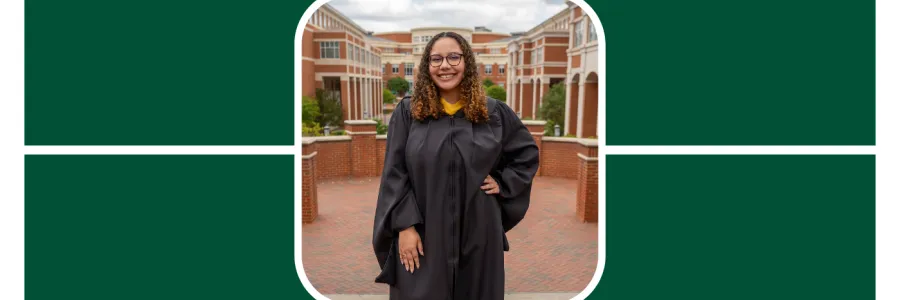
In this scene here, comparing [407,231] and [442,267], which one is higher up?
[407,231]

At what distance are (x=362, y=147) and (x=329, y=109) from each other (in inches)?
23.7

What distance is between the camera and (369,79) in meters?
3.83

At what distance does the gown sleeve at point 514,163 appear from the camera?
8.41 ft

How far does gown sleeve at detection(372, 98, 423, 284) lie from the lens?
241 cm

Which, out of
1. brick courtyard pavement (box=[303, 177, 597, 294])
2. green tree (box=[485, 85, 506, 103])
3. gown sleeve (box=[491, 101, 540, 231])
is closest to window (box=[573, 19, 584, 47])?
green tree (box=[485, 85, 506, 103])

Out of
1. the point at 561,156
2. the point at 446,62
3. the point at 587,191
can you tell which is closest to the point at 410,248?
the point at 446,62

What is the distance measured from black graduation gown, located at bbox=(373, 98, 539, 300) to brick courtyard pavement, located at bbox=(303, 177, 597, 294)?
989 millimetres

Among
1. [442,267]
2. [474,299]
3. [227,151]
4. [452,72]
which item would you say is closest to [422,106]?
[452,72]

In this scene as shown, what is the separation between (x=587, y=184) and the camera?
12.3ft

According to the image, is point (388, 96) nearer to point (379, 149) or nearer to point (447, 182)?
point (379, 149)

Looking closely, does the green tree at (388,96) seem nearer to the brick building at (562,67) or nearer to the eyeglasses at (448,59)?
the brick building at (562,67)

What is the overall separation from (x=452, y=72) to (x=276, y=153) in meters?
1.28

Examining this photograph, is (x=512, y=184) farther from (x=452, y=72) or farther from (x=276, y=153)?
(x=276, y=153)

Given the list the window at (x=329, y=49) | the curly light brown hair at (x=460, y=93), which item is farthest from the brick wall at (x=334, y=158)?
the curly light brown hair at (x=460, y=93)
